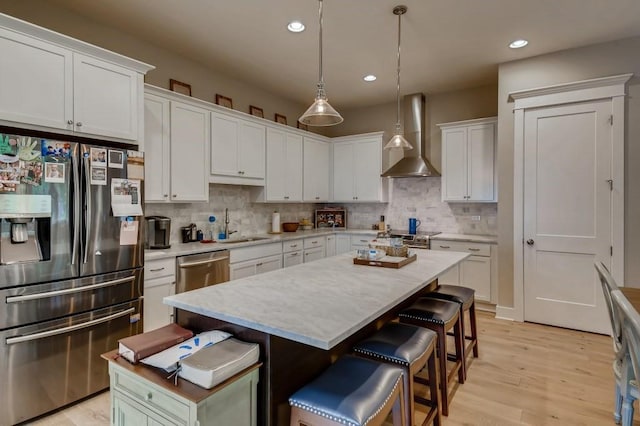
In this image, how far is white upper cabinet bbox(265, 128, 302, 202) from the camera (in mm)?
4551

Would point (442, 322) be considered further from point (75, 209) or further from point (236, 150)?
point (236, 150)

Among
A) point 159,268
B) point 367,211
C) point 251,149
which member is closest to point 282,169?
point 251,149

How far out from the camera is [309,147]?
17.2ft

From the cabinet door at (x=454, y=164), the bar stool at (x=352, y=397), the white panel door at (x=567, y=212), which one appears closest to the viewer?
the bar stool at (x=352, y=397)

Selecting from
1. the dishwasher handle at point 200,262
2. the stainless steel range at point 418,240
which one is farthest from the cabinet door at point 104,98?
the stainless steel range at point 418,240

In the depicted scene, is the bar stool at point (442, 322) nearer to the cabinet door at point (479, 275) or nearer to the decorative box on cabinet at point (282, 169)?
the cabinet door at point (479, 275)

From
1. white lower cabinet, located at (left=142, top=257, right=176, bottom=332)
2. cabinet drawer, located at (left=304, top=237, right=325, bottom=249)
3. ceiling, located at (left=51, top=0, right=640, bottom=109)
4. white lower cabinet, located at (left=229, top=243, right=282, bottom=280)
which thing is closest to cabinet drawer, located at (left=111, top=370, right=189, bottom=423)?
white lower cabinet, located at (left=142, top=257, right=176, bottom=332)

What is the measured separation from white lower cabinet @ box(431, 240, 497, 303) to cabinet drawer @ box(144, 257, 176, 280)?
9.71 feet

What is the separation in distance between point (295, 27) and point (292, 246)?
253 centimetres

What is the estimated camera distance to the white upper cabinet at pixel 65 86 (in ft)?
6.90

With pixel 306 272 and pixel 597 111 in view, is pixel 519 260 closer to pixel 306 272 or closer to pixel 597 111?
pixel 597 111

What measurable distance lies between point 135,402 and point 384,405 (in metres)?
0.99

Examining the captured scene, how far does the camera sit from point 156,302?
289 cm

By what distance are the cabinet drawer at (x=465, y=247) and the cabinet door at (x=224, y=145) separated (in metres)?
2.71
